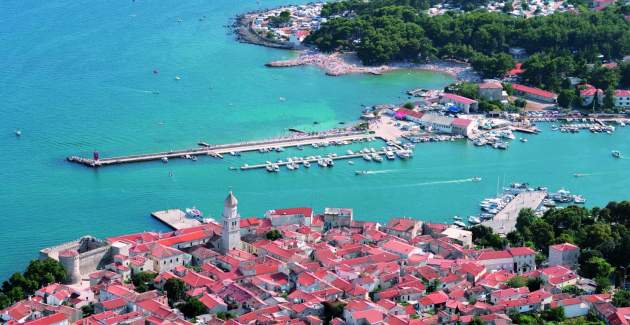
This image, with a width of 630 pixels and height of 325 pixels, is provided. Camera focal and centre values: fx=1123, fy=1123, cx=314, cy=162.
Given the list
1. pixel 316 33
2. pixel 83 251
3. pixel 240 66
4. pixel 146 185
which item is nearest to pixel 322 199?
pixel 146 185

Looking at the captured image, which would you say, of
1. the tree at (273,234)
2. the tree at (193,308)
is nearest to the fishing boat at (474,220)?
the tree at (273,234)

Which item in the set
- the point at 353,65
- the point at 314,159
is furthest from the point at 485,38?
the point at 314,159

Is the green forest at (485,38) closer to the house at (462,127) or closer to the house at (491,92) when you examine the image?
the house at (491,92)

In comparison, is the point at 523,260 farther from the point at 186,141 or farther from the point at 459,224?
the point at 186,141

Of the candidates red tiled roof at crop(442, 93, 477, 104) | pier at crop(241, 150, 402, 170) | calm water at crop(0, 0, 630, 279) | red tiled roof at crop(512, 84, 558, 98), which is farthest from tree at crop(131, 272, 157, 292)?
red tiled roof at crop(512, 84, 558, 98)

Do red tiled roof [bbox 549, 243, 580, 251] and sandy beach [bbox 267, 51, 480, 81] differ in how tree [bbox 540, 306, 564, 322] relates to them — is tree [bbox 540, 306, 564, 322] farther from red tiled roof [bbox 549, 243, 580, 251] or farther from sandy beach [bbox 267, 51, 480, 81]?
sandy beach [bbox 267, 51, 480, 81]
